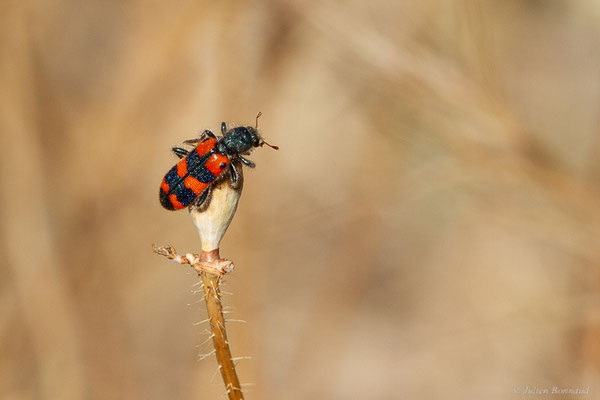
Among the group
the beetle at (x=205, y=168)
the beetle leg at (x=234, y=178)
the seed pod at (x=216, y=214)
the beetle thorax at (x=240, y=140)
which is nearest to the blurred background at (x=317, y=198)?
the seed pod at (x=216, y=214)

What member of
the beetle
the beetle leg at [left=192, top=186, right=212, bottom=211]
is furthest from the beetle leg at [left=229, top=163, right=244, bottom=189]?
the beetle leg at [left=192, top=186, right=212, bottom=211]

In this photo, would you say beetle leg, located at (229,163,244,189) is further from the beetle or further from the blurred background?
the blurred background

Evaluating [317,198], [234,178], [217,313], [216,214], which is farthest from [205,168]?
[317,198]

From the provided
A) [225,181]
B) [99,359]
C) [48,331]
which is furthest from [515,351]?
[225,181]

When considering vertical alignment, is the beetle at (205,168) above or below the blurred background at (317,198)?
below

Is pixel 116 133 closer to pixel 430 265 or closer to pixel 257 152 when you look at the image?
pixel 257 152

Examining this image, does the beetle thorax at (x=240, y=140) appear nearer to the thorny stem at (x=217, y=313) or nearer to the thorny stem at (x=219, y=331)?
the thorny stem at (x=217, y=313)

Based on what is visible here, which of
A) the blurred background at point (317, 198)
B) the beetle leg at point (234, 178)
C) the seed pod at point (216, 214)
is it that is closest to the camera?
the seed pod at point (216, 214)
